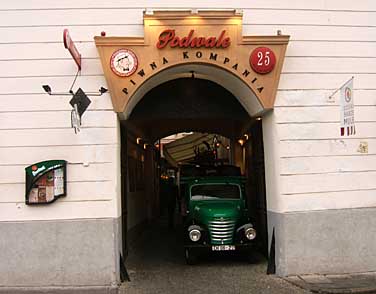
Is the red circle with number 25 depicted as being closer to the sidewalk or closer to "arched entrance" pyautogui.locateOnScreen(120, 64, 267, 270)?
"arched entrance" pyautogui.locateOnScreen(120, 64, 267, 270)

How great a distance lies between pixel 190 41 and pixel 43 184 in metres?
3.84

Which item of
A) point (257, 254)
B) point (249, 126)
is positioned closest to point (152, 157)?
point (249, 126)

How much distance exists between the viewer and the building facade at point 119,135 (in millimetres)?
8281

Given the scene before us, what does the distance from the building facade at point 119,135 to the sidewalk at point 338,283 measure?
0.61 ft

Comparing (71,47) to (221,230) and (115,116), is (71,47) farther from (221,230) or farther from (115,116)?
(221,230)

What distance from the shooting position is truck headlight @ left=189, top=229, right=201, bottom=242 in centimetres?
988

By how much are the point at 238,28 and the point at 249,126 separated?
145 inches

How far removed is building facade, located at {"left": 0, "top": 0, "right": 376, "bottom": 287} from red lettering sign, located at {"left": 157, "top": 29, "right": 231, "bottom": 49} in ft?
0.75

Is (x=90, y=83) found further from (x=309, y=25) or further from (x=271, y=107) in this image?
(x=309, y=25)

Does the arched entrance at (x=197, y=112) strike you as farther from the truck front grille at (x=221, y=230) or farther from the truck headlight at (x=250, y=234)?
the truck front grille at (x=221, y=230)

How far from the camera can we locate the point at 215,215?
10.2 m

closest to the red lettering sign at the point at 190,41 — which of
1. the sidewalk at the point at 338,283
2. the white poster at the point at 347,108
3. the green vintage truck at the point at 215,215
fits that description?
the white poster at the point at 347,108

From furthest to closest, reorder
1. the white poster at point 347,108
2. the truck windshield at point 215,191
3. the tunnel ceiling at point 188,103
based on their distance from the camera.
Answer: the truck windshield at point 215,191 < the tunnel ceiling at point 188,103 < the white poster at point 347,108

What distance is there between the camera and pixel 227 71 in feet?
29.0
